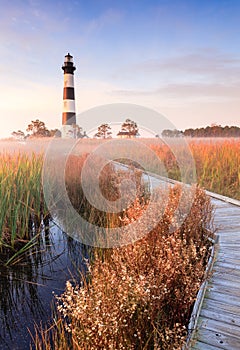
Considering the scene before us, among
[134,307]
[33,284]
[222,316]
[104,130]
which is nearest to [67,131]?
[104,130]

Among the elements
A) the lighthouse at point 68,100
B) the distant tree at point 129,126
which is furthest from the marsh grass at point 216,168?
the lighthouse at point 68,100

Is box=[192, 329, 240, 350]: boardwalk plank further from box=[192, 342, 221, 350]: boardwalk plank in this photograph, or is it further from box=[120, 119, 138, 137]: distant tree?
box=[120, 119, 138, 137]: distant tree

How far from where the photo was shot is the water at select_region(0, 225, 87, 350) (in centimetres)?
248

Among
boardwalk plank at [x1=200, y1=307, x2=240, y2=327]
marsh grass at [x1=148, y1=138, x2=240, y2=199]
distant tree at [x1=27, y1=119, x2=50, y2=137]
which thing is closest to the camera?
boardwalk plank at [x1=200, y1=307, x2=240, y2=327]

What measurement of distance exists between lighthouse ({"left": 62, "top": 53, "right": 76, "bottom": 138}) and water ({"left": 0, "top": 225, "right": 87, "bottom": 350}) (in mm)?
13056

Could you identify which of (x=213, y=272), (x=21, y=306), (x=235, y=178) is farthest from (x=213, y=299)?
(x=235, y=178)

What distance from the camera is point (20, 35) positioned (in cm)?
1072

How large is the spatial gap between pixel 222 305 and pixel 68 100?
16.1 m

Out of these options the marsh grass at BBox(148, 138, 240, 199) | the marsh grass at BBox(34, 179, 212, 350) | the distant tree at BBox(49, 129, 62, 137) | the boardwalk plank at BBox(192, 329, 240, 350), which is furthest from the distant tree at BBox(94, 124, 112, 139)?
the distant tree at BBox(49, 129, 62, 137)

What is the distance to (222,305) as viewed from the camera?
2232 millimetres

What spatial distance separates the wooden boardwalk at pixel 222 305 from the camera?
187 cm

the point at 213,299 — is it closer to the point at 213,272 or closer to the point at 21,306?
the point at 213,272

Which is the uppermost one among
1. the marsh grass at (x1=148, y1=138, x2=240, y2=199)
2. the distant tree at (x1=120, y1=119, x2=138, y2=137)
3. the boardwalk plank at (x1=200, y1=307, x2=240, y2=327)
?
the distant tree at (x1=120, y1=119, x2=138, y2=137)

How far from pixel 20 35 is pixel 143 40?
4510 millimetres
